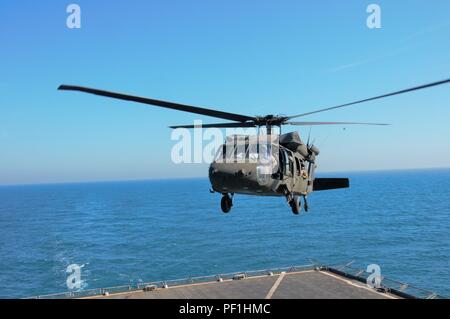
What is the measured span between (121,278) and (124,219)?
194 feet

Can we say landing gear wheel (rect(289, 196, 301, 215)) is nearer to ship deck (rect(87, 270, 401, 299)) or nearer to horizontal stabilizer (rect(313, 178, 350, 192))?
horizontal stabilizer (rect(313, 178, 350, 192))

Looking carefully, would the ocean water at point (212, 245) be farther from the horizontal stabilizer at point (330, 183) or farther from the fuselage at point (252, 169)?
the fuselage at point (252, 169)

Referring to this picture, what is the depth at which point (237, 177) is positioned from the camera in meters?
13.2

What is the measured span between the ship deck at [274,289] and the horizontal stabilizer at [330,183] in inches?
815

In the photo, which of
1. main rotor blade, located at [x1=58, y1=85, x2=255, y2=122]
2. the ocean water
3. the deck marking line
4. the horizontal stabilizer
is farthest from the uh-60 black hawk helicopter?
the ocean water

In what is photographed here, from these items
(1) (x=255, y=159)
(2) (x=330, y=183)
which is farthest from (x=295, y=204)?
(1) (x=255, y=159)

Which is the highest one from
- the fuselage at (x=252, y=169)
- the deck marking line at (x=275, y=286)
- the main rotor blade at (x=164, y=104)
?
the main rotor blade at (x=164, y=104)

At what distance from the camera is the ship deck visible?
37.4 meters

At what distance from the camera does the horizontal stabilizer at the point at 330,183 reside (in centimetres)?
1868

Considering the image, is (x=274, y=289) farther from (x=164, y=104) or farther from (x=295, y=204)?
(x=164, y=104)

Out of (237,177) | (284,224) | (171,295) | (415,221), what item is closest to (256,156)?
(237,177)

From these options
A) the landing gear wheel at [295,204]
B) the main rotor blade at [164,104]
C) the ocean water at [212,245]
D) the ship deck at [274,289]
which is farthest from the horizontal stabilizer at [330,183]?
the ocean water at [212,245]

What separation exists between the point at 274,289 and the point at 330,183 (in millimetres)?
24266

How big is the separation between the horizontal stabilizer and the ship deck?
2069 centimetres
